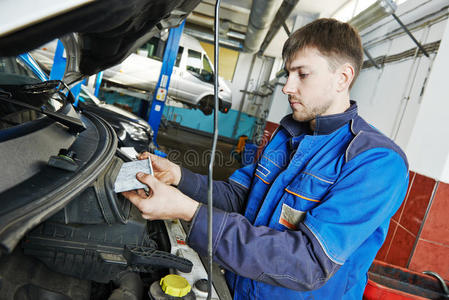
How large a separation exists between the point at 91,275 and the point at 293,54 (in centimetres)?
102

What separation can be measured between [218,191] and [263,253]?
578mm

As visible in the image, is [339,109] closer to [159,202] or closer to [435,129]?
[159,202]

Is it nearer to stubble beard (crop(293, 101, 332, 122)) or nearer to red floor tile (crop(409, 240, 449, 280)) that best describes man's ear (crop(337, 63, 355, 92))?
stubble beard (crop(293, 101, 332, 122))

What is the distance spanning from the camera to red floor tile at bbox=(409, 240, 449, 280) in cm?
254

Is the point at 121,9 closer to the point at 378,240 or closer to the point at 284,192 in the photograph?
the point at 284,192

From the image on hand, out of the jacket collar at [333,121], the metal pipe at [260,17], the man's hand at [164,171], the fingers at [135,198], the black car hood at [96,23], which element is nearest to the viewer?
the black car hood at [96,23]

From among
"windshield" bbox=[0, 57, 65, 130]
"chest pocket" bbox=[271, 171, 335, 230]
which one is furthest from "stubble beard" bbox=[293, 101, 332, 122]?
"windshield" bbox=[0, 57, 65, 130]

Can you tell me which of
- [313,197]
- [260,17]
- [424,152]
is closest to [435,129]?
[424,152]

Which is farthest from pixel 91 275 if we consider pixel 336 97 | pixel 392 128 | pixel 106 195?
pixel 392 128

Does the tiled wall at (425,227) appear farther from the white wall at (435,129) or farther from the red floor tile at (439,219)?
the white wall at (435,129)

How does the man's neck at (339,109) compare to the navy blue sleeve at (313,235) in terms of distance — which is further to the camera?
the man's neck at (339,109)

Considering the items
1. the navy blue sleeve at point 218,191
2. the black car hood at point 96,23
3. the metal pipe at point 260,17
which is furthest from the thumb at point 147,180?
the metal pipe at point 260,17

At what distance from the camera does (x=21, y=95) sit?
99 centimetres

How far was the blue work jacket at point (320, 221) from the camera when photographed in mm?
859
